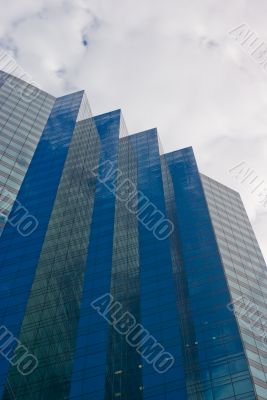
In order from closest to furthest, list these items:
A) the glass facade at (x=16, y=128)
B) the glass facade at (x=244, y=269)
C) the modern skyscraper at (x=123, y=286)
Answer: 1. the modern skyscraper at (x=123, y=286)
2. the glass facade at (x=244, y=269)
3. the glass facade at (x=16, y=128)

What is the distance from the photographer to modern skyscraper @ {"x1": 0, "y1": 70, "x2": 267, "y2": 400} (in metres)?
63.6

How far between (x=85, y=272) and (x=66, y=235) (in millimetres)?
11719

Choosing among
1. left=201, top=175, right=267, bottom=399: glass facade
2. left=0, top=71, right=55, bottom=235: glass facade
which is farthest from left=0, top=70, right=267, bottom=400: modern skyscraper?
left=0, top=71, right=55, bottom=235: glass facade

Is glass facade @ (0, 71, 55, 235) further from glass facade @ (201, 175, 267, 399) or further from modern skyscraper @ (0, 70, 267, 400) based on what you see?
glass facade @ (201, 175, 267, 399)

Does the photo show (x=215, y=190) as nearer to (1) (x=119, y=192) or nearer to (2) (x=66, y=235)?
(1) (x=119, y=192)

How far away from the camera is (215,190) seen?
122625mm

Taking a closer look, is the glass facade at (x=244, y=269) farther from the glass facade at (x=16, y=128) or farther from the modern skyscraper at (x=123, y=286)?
the glass facade at (x=16, y=128)

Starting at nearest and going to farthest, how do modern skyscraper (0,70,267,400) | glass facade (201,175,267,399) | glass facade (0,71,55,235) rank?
modern skyscraper (0,70,267,400) → glass facade (201,175,267,399) → glass facade (0,71,55,235)

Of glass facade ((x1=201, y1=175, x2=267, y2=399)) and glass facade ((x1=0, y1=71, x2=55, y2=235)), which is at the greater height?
glass facade ((x1=0, y1=71, x2=55, y2=235))

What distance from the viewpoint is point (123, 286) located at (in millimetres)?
81500

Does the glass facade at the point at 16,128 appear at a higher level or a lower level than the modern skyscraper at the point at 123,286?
higher

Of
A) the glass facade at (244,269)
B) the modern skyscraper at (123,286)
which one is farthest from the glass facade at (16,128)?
the glass facade at (244,269)

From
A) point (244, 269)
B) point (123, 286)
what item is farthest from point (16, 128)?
point (244, 269)

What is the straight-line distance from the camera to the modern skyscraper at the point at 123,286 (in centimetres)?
6359
